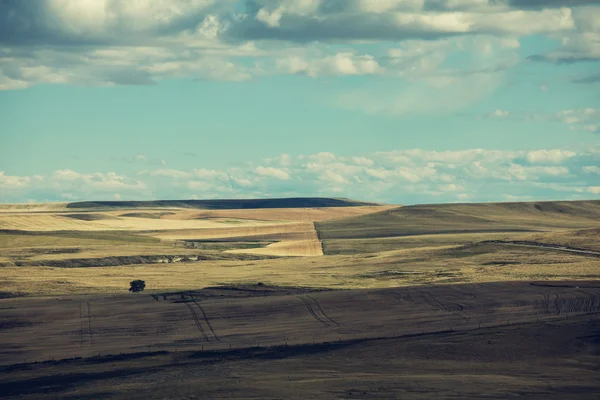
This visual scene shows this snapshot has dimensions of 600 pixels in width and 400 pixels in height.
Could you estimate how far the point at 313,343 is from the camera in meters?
61.3

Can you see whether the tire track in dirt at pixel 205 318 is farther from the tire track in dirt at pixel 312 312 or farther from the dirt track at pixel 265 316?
the tire track in dirt at pixel 312 312

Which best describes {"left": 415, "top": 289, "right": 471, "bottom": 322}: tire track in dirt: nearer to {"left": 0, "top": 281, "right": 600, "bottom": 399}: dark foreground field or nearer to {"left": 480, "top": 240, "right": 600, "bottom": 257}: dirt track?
{"left": 0, "top": 281, "right": 600, "bottom": 399}: dark foreground field

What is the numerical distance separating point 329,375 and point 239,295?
32956 millimetres

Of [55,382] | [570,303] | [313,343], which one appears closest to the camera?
[55,382]

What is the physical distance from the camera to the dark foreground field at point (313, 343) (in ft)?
162

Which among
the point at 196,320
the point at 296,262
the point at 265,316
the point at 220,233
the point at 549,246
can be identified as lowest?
the point at 196,320

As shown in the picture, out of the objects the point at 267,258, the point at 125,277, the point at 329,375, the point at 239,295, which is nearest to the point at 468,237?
the point at 267,258

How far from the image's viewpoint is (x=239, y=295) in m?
84.2

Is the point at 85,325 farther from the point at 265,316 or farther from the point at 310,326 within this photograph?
the point at 310,326

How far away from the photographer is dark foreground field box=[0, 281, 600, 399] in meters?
49.5

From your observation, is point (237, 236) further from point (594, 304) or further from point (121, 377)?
point (121, 377)

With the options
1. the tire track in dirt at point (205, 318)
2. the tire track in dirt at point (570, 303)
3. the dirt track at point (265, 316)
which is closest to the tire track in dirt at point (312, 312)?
the dirt track at point (265, 316)

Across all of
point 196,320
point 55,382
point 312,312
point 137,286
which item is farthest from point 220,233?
point 55,382

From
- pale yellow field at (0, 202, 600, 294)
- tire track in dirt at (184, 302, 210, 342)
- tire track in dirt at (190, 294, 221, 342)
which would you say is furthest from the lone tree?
tire track in dirt at (184, 302, 210, 342)
